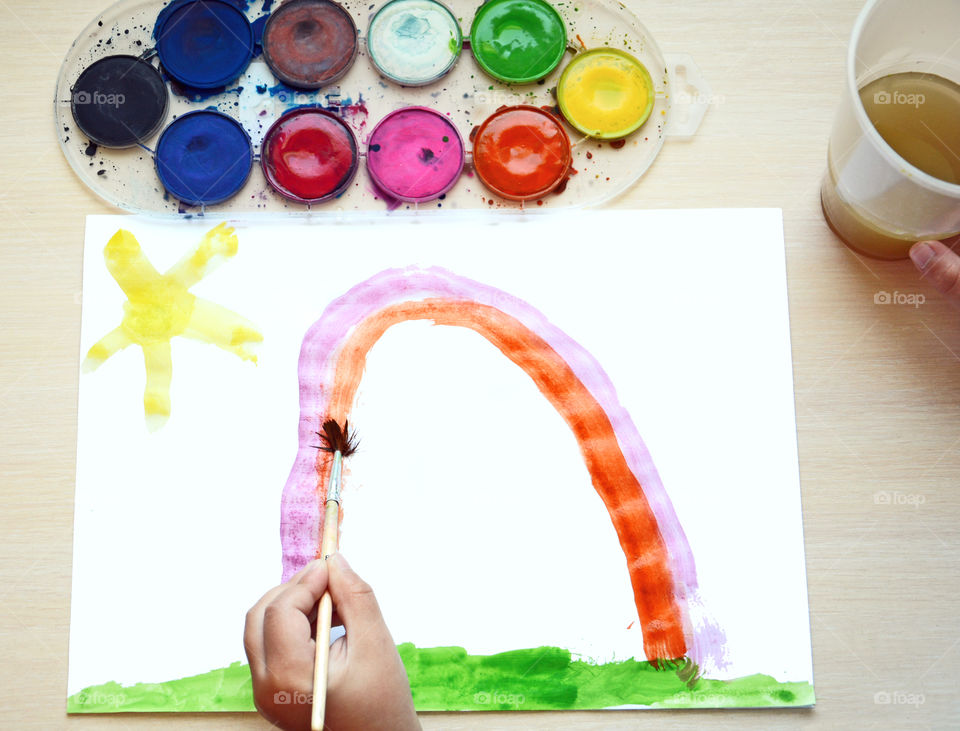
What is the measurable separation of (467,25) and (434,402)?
20.1 inches

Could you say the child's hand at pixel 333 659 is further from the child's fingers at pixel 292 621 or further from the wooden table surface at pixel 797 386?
the wooden table surface at pixel 797 386

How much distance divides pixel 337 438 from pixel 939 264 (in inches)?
29.5

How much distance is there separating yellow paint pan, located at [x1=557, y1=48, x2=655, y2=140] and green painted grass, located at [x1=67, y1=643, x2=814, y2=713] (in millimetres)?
664

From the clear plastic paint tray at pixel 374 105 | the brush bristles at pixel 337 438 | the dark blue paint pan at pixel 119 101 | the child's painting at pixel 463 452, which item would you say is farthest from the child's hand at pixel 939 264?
the dark blue paint pan at pixel 119 101

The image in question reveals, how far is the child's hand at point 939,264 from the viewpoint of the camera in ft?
3.14

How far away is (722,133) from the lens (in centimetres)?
105

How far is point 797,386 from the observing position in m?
0.99

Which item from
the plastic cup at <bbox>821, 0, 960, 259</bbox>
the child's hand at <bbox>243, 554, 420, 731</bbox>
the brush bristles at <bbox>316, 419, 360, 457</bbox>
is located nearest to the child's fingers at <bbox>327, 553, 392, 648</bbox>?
the child's hand at <bbox>243, 554, 420, 731</bbox>

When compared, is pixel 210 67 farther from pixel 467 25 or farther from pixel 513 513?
pixel 513 513

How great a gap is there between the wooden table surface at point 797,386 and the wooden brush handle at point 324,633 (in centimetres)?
17

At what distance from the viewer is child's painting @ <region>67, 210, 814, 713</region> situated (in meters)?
0.93

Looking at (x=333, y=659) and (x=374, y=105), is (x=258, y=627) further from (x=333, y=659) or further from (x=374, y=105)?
(x=374, y=105)

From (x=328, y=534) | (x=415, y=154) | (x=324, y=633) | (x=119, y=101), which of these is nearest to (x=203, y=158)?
(x=119, y=101)

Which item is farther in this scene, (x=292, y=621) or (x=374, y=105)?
(x=374, y=105)
